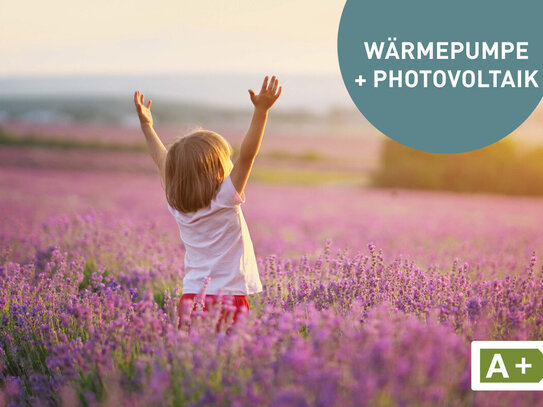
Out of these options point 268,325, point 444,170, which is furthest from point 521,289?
point 444,170

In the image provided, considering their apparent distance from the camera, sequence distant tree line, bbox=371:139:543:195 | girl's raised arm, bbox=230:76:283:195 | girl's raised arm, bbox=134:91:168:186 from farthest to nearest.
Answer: distant tree line, bbox=371:139:543:195 → girl's raised arm, bbox=134:91:168:186 → girl's raised arm, bbox=230:76:283:195

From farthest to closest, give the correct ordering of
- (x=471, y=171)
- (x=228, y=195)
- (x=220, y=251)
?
(x=471, y=171), (x=220, y=251), (x=228, y=195)

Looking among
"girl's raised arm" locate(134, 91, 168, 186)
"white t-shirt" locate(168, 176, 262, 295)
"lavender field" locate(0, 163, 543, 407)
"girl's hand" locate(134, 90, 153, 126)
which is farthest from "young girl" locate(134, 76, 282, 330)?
"girl's hand" locate(134, 90, 153, 126)

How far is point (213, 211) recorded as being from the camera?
2846 mm

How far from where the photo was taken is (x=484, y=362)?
2131mm

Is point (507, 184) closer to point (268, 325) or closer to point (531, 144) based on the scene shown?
point (531, 144)

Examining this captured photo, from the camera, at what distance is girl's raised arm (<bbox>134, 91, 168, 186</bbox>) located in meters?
3.33

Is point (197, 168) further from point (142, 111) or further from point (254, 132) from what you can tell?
point (142, 111)

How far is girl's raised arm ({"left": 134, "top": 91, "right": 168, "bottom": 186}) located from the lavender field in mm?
866

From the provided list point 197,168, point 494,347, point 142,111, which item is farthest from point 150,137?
point 494,347

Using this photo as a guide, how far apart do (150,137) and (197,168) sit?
78 cm

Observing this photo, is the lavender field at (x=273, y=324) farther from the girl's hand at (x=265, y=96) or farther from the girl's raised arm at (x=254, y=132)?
the girl's hand at (x=265, y=96)

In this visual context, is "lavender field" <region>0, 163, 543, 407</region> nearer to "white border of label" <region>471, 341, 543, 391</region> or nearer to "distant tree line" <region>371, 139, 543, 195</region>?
"white border of label" <region>471, 341, 543, 391</region>

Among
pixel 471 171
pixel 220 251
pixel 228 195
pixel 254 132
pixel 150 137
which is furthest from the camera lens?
pixel 471 171
